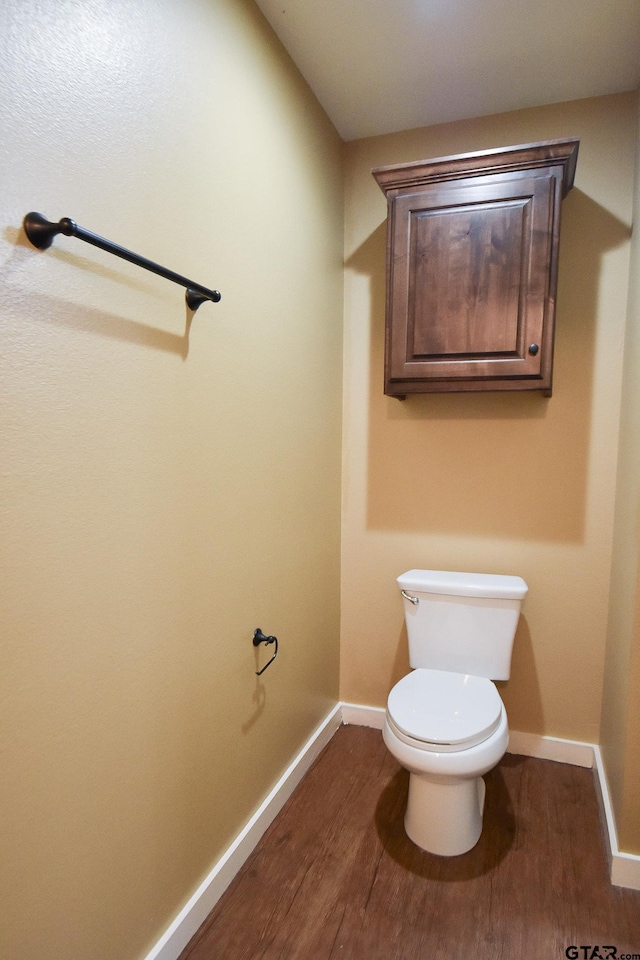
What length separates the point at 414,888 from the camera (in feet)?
4.92

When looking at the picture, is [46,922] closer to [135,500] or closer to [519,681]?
[135,500]

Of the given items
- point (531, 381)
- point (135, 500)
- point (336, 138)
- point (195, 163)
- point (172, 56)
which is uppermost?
point (336, 138)

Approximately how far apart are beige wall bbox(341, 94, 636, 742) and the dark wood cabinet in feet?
0.77

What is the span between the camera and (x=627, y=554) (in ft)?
5.39

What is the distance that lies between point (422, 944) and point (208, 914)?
553 millimetres

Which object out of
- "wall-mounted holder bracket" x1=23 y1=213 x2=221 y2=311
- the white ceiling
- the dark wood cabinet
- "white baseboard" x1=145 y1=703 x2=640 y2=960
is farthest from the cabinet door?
"white baseboard" x1=145 y1=703 x2=640 y2=960

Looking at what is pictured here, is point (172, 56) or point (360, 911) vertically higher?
point (172, 56)

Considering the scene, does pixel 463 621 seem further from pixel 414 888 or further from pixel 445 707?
pixel 414 888

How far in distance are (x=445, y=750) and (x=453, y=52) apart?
7.02 ft

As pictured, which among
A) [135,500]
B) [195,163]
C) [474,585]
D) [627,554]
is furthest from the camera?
[474,585]

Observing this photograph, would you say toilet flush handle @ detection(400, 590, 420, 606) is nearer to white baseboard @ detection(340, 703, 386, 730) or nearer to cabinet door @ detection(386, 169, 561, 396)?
white baseboard @ detection(340, 703, 386, 730)

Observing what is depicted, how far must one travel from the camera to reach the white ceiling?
152 cm

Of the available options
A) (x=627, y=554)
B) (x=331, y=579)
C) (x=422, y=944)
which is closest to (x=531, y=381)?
(x=627, y=554)

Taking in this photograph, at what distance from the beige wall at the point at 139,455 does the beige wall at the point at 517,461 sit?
0.51 metres
